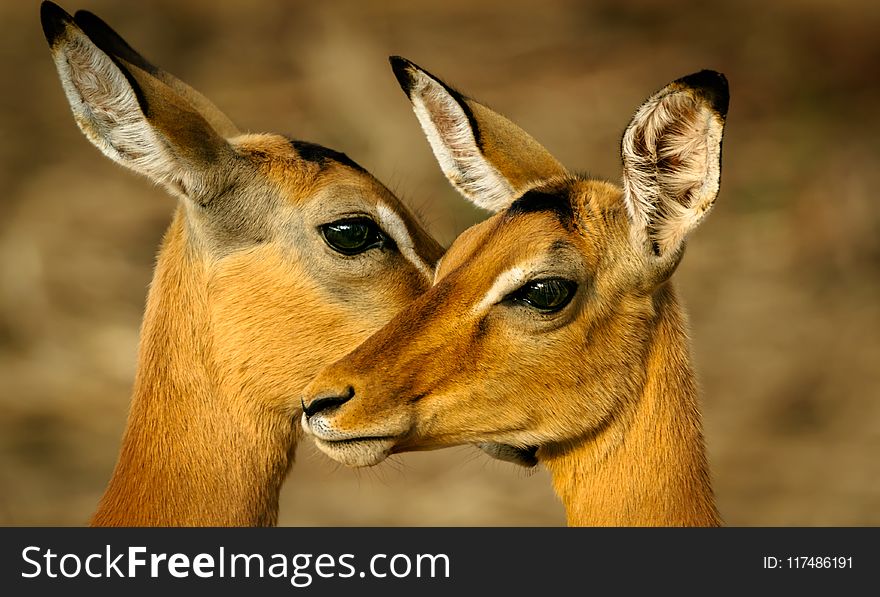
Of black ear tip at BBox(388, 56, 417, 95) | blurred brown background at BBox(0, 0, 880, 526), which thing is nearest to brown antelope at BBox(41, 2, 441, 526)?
black ear tip at BBox(388, 56, 417, 95)

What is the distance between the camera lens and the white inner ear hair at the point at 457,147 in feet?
19.7

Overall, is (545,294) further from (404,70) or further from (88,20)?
(88,20)

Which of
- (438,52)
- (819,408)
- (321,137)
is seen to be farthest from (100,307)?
(819,408)

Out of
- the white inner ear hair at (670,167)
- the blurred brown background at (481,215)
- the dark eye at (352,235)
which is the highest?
the blurred brown background at (481,215)

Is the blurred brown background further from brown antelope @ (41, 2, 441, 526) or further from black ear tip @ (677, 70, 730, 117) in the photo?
black ear tip @ (677, 70, 730, 117)

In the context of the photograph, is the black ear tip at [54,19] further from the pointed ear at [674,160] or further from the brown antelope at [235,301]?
the pointed ear at [674,160]

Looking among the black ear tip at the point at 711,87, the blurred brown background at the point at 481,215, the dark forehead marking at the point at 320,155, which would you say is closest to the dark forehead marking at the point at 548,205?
the black ear tip at the point at 711,87

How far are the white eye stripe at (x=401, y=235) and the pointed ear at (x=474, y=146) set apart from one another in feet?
1.04

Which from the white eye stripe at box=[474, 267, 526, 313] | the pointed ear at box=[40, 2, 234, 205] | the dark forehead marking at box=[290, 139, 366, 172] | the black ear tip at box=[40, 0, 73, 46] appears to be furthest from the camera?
the dark forehead marking at box=[290, 139, 366, 172]

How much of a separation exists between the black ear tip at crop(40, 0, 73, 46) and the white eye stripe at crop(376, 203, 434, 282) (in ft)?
5.20

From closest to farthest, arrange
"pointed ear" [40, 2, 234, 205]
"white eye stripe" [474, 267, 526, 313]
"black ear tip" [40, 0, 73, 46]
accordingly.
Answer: "white eye stripe" [474, 267, 526, 313] < "black ear tip" [40, 0, 73, 46] < "pointed ear" [40, 2, 234, 205]

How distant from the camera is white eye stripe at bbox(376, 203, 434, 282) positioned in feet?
20.8

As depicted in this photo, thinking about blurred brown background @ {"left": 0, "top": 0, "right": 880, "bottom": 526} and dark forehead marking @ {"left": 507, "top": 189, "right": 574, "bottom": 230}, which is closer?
dark forehead marking @ {"left": 507, "top": 189, "right": 574, "bottom": 230}

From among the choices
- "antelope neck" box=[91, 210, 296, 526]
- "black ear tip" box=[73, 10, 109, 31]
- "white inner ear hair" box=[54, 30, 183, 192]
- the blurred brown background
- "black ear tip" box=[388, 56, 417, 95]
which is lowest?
"antelope neck" box=[91, 210, 296, 526]
